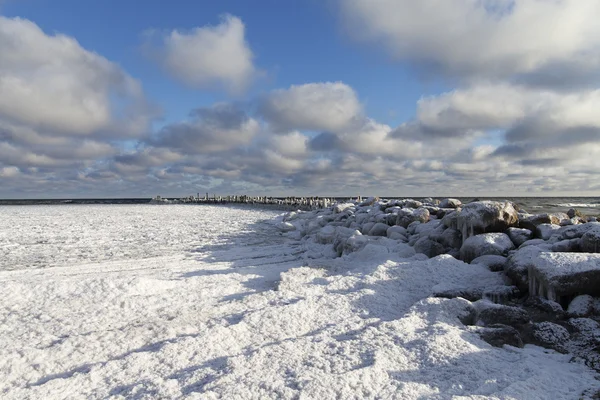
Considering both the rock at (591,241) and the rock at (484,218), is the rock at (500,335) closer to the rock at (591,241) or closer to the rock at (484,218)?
the rock at (591,241)

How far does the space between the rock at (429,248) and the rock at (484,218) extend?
58cm

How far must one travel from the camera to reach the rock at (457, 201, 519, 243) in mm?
8031

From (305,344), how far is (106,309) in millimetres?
3012

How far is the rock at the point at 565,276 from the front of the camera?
497cm

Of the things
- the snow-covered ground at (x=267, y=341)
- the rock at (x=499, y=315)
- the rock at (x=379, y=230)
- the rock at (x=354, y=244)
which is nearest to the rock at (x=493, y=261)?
the snow-covered ground at (x=267, y=341)

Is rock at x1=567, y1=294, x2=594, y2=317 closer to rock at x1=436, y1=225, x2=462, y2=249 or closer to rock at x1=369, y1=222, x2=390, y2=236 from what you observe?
rock at x1=436, y1=225, x2=462, y2=249

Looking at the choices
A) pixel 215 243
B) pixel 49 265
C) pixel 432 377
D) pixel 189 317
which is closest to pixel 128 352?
Answer: pixel 189 317

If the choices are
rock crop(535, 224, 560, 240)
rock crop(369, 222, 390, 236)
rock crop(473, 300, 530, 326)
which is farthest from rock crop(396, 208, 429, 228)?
rock crop(473, 300, 530, 326)

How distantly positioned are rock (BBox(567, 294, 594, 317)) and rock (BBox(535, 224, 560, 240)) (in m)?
2.94

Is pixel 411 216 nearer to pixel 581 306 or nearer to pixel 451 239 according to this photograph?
pixel 451 239

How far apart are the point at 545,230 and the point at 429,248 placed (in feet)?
7.91

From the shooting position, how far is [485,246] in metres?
7.20

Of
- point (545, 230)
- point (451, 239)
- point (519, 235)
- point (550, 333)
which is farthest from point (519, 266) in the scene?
point (545, 230)

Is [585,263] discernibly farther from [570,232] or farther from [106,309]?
[106,309]
